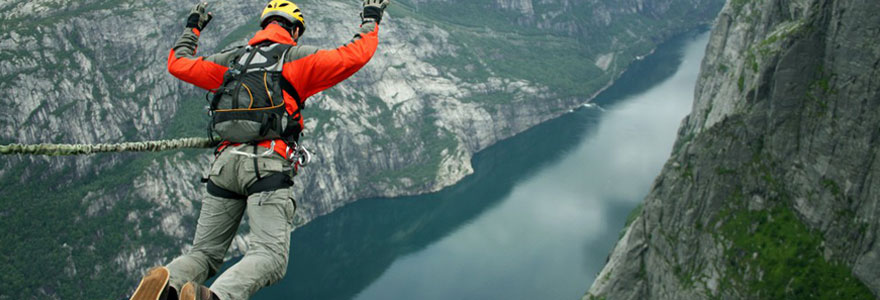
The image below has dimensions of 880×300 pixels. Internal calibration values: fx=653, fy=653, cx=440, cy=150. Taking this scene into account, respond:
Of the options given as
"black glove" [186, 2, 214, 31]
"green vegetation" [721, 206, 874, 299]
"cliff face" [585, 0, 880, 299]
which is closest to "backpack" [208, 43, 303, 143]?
"black glove" [186, 2, 214, 31]

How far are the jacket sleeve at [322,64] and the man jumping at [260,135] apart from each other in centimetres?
1

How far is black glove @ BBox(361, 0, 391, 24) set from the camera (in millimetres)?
9953

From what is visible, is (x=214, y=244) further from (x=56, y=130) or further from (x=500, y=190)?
(x=56, y=130)

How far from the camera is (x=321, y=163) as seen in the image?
171625 millimetres

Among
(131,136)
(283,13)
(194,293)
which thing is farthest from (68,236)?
(194,293)

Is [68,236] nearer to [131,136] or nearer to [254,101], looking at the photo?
[131,136]

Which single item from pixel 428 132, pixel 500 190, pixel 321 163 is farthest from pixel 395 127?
pixel 500 190

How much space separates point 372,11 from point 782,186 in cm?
6832

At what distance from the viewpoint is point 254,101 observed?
8914 millimetres

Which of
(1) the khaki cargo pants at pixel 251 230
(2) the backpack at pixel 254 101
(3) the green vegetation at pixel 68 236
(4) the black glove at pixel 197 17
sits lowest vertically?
(3) the green vegetation at pixel 68 236

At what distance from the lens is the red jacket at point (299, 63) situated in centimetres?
912

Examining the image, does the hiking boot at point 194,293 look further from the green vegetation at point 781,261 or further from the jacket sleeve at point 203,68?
the green vegetation at point 781,261

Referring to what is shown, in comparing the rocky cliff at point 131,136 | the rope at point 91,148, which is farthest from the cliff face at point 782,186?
the rocky cliff at point 131,136

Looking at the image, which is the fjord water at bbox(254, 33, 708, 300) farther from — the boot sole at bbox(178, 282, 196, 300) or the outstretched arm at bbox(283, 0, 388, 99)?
the boot sole at bbox(178, 282, 196, 300)
